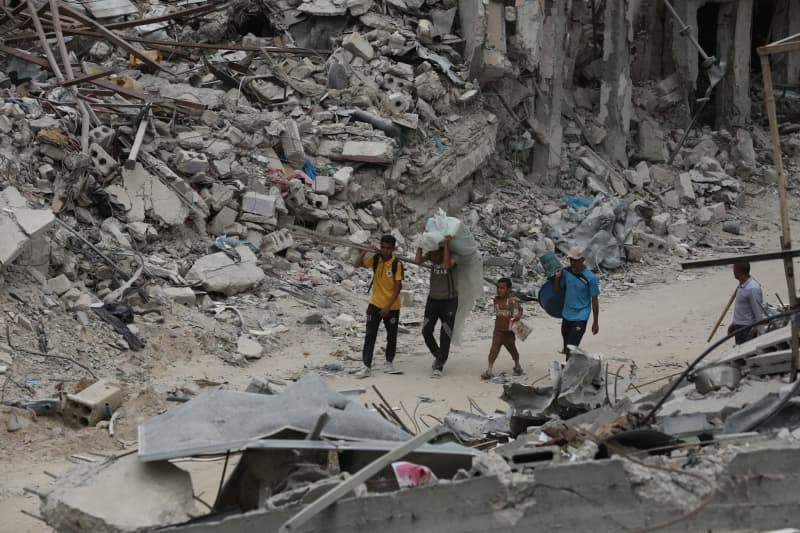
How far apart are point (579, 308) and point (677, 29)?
553 inches

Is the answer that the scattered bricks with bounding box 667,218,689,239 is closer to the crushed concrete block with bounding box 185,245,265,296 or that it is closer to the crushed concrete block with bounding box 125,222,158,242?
the crushed concrete block with bounding box 185,245,265,296

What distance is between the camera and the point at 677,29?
832 inches

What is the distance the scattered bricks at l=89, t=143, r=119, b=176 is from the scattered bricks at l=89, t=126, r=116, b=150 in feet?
0.47

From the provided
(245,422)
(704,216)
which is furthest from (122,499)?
(704,216)

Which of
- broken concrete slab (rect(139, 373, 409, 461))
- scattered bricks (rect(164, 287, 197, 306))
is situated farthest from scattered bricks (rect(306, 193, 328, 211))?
broken concrete slab (rect(139, 373, 409, 461))

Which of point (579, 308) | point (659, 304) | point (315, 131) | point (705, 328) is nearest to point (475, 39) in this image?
point (315, 131)

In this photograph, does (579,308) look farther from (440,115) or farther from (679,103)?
(679,103)

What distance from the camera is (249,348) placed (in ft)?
31.9

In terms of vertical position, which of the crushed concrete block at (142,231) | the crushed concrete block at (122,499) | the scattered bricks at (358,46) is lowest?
the crushed concrete block at (122,499)

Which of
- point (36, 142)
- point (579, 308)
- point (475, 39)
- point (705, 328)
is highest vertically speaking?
point (475, 39)

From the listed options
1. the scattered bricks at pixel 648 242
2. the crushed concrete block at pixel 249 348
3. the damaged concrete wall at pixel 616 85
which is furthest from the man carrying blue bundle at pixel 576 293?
the damaged concrete wall at pixel 616 85

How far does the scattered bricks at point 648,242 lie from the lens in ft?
51.0

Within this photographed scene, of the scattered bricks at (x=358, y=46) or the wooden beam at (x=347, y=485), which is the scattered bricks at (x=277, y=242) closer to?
the scattered bricks at (x=358, y=46)

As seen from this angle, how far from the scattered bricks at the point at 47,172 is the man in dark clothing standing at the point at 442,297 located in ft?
14.8
